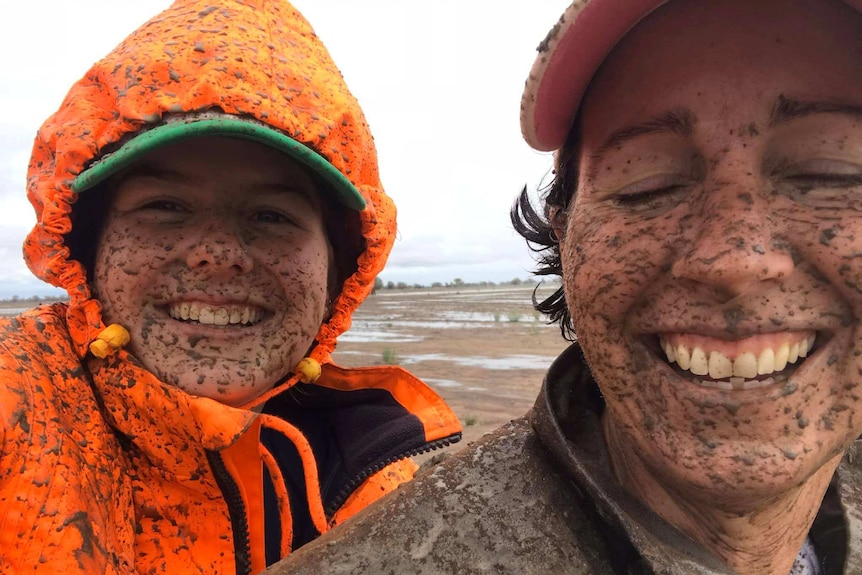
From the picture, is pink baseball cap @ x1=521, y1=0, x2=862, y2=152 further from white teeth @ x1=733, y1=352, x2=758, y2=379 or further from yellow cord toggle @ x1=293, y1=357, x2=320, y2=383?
yellow cord toggle @ x1=293, y1=357, x2=320, y2=383

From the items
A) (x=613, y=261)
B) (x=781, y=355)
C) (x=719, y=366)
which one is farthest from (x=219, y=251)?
(x=781, y=355)

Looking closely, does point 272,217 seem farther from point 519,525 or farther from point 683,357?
point 683,357

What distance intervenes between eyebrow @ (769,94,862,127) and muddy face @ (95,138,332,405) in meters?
1.46

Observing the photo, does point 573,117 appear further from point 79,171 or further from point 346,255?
point 79,171

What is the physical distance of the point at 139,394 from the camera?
174 centimetres

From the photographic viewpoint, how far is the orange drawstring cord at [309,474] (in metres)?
2.12

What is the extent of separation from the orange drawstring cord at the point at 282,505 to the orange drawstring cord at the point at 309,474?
83 mm

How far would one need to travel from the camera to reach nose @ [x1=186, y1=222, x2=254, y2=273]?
1.79 metres

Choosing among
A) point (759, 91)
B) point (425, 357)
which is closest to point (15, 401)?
point (759, 91)

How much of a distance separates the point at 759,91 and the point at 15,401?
1928 millimetres

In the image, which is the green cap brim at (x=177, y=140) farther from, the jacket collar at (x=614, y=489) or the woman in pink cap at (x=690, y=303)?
the jacket collar at (x=614, y=489)

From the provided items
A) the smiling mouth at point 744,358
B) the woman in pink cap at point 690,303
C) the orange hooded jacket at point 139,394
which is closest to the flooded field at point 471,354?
the orange hooded jacket at point 139,394

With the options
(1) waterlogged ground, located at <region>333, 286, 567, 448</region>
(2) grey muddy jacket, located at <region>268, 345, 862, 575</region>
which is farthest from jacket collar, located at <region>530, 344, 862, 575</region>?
(1) waterlogged ground, located at <region>333, 286, 567, 448</region>

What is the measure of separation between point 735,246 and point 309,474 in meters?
1.67
